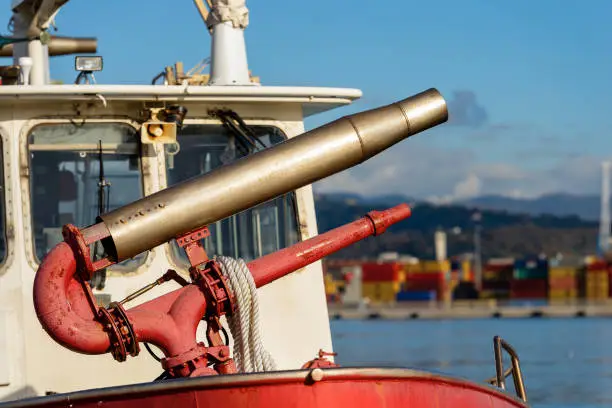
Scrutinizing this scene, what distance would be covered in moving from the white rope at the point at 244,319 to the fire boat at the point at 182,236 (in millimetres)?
12

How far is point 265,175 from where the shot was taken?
29.5 feet

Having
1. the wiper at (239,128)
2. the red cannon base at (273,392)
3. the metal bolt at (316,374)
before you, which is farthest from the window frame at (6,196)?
the metal bolt at (316,374)

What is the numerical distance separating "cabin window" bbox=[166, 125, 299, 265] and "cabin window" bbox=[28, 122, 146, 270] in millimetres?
325

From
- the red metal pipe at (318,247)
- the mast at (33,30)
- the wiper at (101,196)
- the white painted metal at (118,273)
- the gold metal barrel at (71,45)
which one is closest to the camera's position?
the red metal pipe at (318,247)

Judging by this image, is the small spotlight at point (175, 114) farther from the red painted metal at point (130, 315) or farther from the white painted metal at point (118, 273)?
the red painted metal at point (130, 315)

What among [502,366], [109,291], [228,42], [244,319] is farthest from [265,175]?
[228,42]

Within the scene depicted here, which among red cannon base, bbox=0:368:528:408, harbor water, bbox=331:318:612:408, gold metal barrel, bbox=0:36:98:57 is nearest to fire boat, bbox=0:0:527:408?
red cannon base, bbox=0:368:528:408

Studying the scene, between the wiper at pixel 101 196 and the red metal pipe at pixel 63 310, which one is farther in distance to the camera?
the wiper at pixel 101 196

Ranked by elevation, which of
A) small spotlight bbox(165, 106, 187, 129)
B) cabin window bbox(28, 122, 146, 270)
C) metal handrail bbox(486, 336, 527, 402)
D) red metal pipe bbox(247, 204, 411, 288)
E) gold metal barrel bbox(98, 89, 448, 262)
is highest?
small spotlight bbox(165, 106, 187, 129)

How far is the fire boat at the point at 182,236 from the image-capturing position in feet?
27.6

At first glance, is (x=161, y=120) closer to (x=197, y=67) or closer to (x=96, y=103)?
(x=96, y=103)

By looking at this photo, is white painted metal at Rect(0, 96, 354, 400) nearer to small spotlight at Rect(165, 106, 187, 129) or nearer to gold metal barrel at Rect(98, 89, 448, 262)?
small spotlight at Rect(165, 106, 187, 129)

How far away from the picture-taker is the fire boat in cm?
842

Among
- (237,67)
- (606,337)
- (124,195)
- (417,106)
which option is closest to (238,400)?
(417,106)
